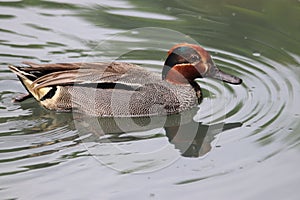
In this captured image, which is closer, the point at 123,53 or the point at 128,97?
the point at 128,97

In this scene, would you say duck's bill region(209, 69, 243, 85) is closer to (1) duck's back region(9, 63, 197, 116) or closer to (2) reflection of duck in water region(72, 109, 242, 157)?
(1) duck's back region(9, 63, 197, 116)

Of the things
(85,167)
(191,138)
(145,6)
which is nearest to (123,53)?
(145,6)

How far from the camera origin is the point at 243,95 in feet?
27.1

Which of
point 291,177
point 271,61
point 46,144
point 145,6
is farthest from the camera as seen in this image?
point 145,6

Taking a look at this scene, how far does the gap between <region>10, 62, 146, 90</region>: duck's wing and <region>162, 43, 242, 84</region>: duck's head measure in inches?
12.5

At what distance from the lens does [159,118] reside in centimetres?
798

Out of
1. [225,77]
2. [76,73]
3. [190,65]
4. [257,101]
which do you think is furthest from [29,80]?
[257,101]

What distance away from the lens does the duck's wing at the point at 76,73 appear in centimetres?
798

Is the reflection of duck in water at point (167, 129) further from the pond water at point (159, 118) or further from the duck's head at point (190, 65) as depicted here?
the duck's head at point (190, 65)

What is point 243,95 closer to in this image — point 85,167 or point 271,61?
point 271,61

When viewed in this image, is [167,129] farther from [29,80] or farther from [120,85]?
[29,80]

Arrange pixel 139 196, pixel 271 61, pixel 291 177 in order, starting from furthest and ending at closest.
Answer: pixel 271 61, pixel 291 177, pixel 139 196

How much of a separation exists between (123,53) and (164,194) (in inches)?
138

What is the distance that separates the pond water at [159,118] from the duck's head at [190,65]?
31cm
